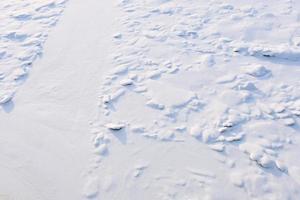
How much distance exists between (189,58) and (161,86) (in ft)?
1.64

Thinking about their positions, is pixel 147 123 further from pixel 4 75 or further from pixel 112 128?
pixel 4 75

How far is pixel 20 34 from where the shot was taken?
391 centimetres

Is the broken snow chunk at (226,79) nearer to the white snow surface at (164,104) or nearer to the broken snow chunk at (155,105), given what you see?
the white snow surface at (164,104)

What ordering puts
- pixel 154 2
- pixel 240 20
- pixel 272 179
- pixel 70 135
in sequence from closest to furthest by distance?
1. pixel 272 179
2. pixel 70 135
3. pixel 240 20
4. pixel 154 2

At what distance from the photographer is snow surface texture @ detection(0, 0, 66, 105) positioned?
3.30 meters

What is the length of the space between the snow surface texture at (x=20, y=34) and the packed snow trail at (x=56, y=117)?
0.34 ft

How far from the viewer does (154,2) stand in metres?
4.26

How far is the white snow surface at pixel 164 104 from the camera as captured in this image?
2.30m

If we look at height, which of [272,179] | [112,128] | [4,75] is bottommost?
[272,179]

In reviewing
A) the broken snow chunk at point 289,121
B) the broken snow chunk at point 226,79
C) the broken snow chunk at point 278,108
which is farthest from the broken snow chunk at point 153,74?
the broken snow chunk at point 289,121

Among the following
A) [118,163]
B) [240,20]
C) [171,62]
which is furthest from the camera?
[240,20]

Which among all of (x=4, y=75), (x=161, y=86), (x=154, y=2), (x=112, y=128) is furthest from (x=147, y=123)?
(x=154, y=2)

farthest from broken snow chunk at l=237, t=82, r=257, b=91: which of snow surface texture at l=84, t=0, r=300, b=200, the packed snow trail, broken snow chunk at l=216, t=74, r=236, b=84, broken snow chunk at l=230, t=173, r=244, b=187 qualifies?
the packed snow trail

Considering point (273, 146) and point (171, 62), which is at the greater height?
point (171, 62)
